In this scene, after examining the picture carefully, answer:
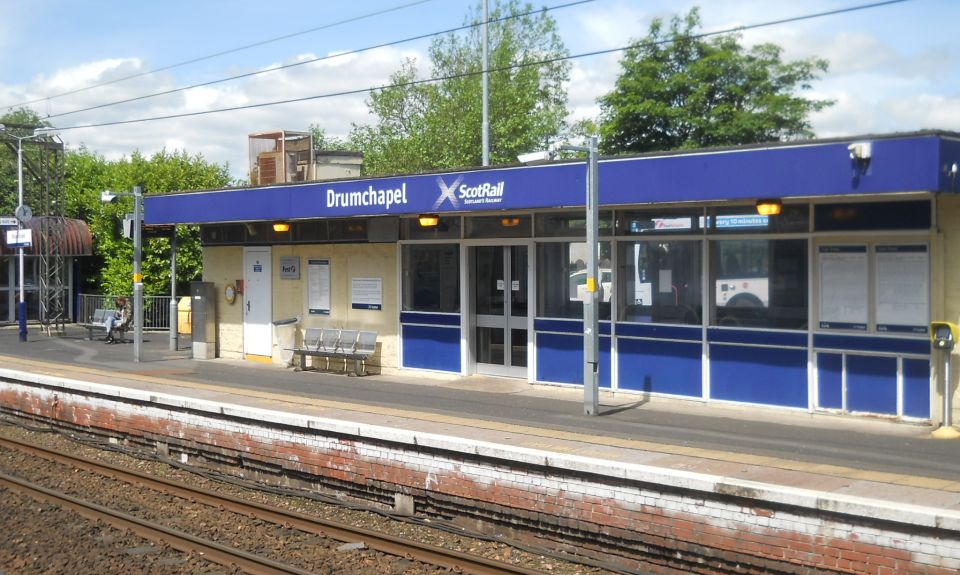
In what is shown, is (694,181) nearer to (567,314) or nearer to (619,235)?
(619,235)

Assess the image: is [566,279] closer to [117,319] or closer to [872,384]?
[872,384]

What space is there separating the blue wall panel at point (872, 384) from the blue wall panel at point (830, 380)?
113mm

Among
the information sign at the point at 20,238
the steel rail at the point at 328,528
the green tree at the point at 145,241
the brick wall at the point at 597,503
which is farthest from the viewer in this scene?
the green tree at the point at 145,241

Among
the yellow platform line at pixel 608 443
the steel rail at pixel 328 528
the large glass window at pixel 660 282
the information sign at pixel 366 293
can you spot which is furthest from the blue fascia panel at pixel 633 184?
the steel rail at pixel 328 528

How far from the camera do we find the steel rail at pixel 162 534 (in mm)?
8180

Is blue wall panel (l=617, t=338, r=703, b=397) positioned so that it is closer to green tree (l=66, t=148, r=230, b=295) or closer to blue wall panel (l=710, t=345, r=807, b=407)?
blue wall panel (l=710, t=345, r=807, b=407)

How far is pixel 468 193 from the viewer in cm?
1480

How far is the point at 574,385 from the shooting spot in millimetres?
15047

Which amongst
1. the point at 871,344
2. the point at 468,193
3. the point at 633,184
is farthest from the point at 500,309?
the point at 871,344

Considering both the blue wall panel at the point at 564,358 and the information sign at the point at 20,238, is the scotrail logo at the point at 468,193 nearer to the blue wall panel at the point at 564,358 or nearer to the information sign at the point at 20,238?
the blue wall panel at the point at 564,358

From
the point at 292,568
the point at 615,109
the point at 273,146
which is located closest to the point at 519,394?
the point at 292,568

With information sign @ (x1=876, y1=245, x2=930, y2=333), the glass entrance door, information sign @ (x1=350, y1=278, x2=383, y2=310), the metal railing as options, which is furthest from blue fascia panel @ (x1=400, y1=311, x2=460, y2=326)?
the metal railing

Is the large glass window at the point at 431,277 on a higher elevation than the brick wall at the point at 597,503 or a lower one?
higher

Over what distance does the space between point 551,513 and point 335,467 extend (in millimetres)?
2983
